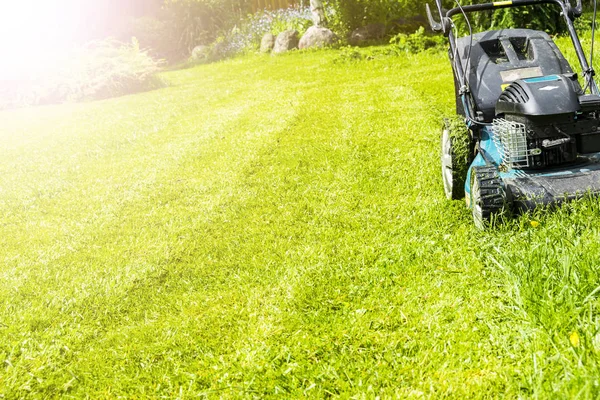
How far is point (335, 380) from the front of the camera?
2.33 metres

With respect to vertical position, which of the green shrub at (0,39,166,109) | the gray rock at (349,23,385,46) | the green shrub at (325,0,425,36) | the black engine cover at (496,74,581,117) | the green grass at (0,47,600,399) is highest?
the green shrub at (325,0,425,36)

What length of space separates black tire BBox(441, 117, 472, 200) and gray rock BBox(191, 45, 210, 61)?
42.1ft

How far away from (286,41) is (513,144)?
11259 millimetres

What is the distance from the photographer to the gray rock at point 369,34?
12219 mm

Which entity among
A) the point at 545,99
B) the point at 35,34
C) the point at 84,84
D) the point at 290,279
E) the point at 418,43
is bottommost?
the point at 290,279

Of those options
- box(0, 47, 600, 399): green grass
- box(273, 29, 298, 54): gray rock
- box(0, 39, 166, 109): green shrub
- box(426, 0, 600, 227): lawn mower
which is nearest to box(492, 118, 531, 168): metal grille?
box(426, 0, 600, 227): lawn mower

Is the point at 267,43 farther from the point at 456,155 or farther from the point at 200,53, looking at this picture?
the point at 456,155

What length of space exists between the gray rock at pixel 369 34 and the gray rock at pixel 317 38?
60cm

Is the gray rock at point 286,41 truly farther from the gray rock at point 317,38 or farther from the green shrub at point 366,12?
the green shrub at point 366,12

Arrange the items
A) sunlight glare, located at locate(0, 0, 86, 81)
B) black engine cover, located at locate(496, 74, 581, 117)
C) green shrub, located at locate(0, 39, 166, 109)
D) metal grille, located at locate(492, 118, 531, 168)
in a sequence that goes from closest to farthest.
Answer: black engine cover, located at locate(496, 74, 581, 117) → metal grille, located at locate(492, 118, 531, 168) → green shrub, located at locate(0, 39, 166, 109) → sunlight glare, located at locate(0, 0, 86, 81)

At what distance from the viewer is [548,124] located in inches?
120

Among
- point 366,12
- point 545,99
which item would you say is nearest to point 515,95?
point 545,99

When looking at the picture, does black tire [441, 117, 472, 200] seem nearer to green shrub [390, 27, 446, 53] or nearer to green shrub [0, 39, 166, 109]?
green shrub [390, 27, 446, 53]

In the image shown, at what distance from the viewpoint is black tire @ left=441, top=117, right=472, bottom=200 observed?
3646 millimetres
